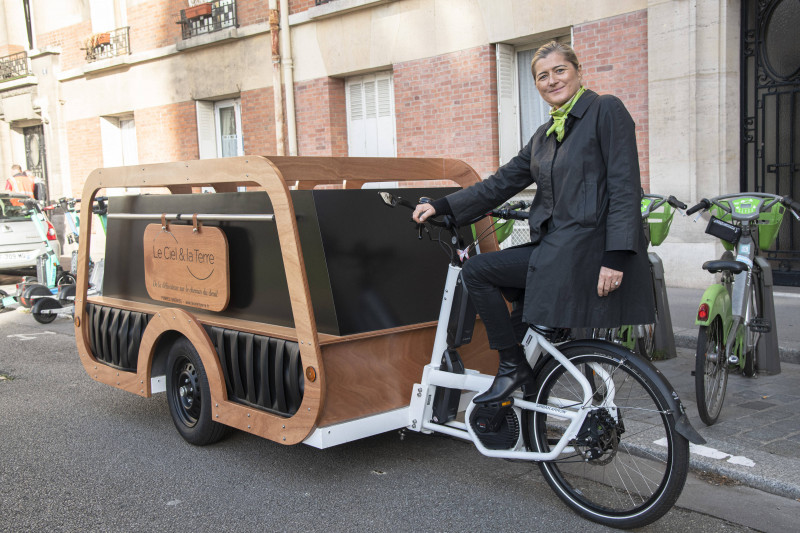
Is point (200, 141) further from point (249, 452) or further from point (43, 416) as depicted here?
point (249, 452)

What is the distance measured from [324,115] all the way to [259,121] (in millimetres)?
1755

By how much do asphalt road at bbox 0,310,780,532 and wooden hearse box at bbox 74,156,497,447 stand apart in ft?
0.99

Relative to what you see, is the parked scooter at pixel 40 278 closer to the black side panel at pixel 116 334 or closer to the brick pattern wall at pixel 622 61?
the black side panel at pixel 116 334

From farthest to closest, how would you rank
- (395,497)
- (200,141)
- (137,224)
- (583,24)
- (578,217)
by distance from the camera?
(200,141) < (583,24) < (137,224) < (395,497) < (578,217)

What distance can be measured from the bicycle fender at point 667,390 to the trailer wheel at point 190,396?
2288 millimetres

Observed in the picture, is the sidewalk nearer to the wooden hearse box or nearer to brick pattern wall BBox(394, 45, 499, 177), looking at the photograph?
the wooden hearse box

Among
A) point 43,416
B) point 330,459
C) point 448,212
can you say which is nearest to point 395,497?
point 330,459

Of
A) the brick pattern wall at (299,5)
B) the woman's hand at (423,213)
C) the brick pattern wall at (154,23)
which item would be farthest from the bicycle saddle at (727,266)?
the brick pattern wall at (154,23)

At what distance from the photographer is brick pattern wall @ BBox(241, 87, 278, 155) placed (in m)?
14.6

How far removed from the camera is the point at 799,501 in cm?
373

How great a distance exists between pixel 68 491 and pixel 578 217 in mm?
2930

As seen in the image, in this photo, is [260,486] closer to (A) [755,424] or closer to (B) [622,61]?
(A) [755,424]

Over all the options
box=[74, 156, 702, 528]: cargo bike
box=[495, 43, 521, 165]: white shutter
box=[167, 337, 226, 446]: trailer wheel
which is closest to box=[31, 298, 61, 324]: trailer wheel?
box=[74, 156, 702, 528]: cargo bike

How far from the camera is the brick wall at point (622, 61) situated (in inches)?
367
